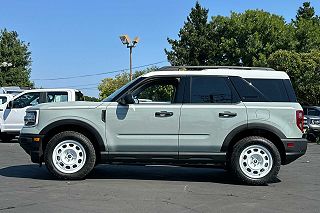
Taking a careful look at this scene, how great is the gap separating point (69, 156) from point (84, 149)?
30 centimetres

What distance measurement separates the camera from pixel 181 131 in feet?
26.4

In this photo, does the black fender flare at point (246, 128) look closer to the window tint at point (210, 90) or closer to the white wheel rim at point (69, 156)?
the window tint at point (210, 90)

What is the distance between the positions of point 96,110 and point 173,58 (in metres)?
43.5

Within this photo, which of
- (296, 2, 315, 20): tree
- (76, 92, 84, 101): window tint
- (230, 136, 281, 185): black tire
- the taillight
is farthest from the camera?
(296, 2, 315, 20): tree

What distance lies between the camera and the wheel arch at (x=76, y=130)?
8086 mm

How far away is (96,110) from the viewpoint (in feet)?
26.7

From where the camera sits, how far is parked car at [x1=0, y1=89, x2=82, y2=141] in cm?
1616

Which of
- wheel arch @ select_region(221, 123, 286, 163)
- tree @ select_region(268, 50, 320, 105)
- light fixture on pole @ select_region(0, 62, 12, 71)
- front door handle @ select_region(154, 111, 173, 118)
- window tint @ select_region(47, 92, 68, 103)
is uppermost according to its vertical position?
light fixture on pole @ select_region(0, 62, 12, 71)

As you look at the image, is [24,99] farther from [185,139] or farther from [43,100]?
[185,139]

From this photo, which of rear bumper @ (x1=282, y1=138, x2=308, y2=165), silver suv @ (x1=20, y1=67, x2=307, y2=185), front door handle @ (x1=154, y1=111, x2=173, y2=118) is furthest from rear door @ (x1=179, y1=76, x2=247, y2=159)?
rear bumper @ (x1=282, y1=138, x2=308, y2=165)

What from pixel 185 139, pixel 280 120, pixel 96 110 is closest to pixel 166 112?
pixel 185 139

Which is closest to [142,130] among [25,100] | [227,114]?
[227,114]

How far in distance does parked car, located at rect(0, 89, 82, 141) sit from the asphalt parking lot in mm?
6388

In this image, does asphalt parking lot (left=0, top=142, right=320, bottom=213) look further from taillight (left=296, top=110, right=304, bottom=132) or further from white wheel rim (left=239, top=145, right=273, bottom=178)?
taillight (left=296, top=110, right=304, bottom=132)
